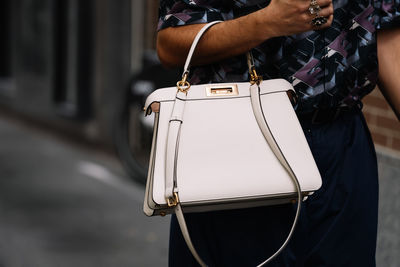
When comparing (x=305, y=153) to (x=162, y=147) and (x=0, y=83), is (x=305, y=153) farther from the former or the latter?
(x=0, y=83)

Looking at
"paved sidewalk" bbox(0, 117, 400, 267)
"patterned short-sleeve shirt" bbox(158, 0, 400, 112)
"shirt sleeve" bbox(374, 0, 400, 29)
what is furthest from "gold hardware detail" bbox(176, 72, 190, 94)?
"paved sidewalk" bbox(0, 117, 400, 267)

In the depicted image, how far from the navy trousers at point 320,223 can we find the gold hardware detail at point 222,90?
10.1 inches

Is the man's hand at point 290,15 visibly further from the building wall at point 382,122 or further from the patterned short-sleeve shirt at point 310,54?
the building wall at point 382,122

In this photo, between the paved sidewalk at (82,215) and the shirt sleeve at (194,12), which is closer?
the shirt sleeve at (194,12)

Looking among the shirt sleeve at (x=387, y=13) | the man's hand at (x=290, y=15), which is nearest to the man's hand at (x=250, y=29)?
the man's hand at (x=290, y=15)

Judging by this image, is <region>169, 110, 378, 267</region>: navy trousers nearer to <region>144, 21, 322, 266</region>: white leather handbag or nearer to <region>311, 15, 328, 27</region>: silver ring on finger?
<region>144, 21, 322, 266</region>: white leather handbag

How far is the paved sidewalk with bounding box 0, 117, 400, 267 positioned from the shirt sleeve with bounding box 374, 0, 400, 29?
181 cm

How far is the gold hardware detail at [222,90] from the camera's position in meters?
1.87

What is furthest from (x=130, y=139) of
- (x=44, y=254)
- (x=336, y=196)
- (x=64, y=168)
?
(x=336, y=196)

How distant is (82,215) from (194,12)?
405 cm

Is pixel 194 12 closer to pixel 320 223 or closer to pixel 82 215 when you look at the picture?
pixel 320 223

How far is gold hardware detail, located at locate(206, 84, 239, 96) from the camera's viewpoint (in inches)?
73.4

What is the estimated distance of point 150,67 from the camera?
660 centimetres

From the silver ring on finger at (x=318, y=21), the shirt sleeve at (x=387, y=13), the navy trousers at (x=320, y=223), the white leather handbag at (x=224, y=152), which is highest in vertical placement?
the silver ring on finger at (x=318, y=21)
